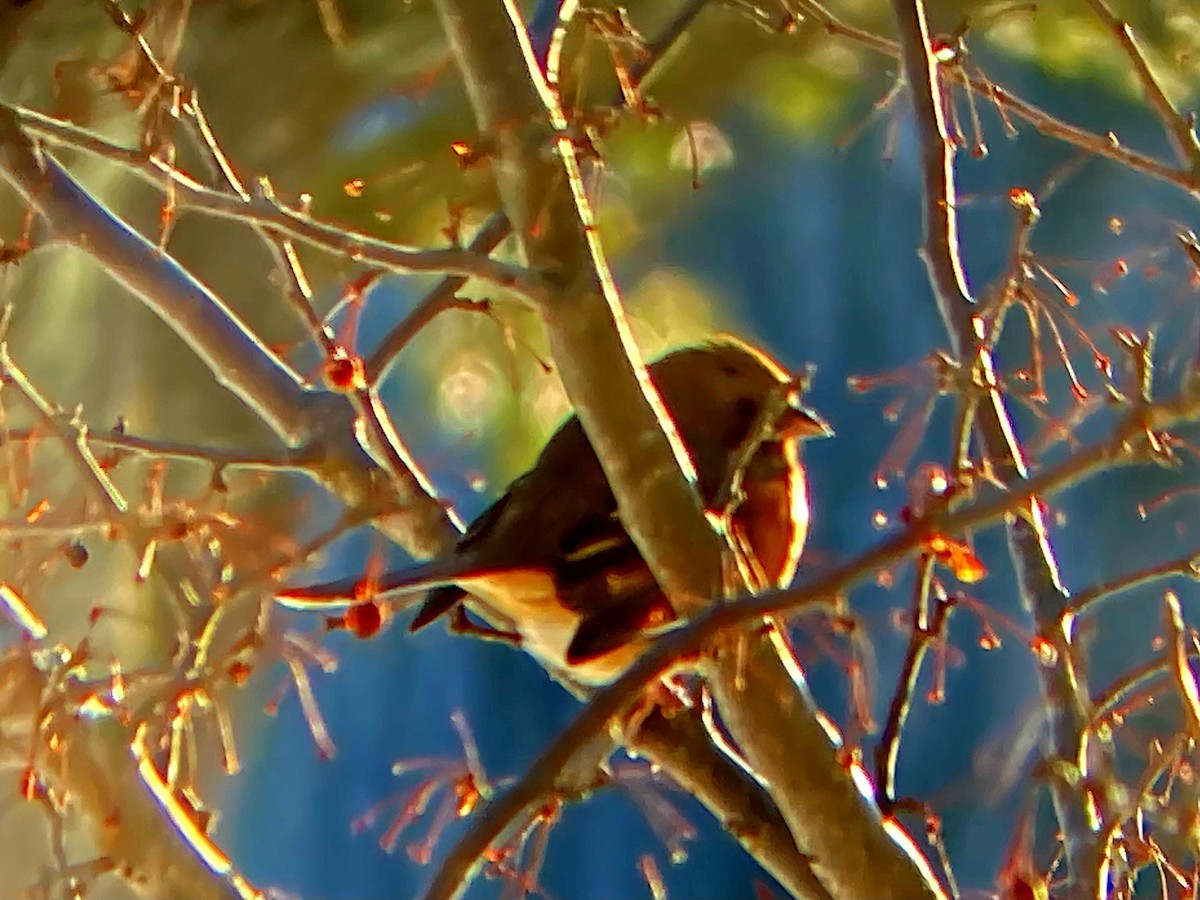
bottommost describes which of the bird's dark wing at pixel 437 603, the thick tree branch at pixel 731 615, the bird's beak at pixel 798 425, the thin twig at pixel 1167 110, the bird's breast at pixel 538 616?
the bird's breast at pixel 538 616

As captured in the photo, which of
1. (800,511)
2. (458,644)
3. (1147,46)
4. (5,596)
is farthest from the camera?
(458,644)

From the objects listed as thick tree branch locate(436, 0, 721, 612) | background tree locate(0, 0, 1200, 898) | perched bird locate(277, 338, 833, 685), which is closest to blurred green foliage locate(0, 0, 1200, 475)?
background tree locate(0, 0, 1200, 898)

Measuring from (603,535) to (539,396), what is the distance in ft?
3.74

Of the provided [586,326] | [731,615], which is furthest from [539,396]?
[731,615]

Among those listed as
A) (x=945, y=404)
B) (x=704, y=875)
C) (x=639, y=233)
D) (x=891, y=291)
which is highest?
(x=639, y=233)

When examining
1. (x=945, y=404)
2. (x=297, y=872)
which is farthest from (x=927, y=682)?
(x=297, y=872)

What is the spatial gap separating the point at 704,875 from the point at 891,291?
106cm

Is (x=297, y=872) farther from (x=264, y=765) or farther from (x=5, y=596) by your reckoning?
(x=5, y=596)

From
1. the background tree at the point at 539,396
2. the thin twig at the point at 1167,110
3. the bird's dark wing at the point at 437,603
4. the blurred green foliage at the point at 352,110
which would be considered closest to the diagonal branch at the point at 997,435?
the background tree at the point at 539,396

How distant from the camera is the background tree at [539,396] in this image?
3.60 ft

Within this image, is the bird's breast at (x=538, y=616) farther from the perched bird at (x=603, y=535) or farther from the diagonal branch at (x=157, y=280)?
the diagonal branch at (x=157, y=280)

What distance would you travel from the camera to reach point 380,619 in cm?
94

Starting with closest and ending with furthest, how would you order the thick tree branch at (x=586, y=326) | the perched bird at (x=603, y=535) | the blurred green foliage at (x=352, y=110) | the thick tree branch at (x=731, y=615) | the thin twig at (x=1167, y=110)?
the thick tree branch at (x=731, y=615) → the thick tree branch at (x=586, y=326) → the perched bird at (x=603, y=535) → the thin twig at (x=1167, y=110) → the blurred green foliage at (x=352, y=110)

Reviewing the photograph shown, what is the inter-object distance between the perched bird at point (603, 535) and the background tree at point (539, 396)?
0.07 metres
